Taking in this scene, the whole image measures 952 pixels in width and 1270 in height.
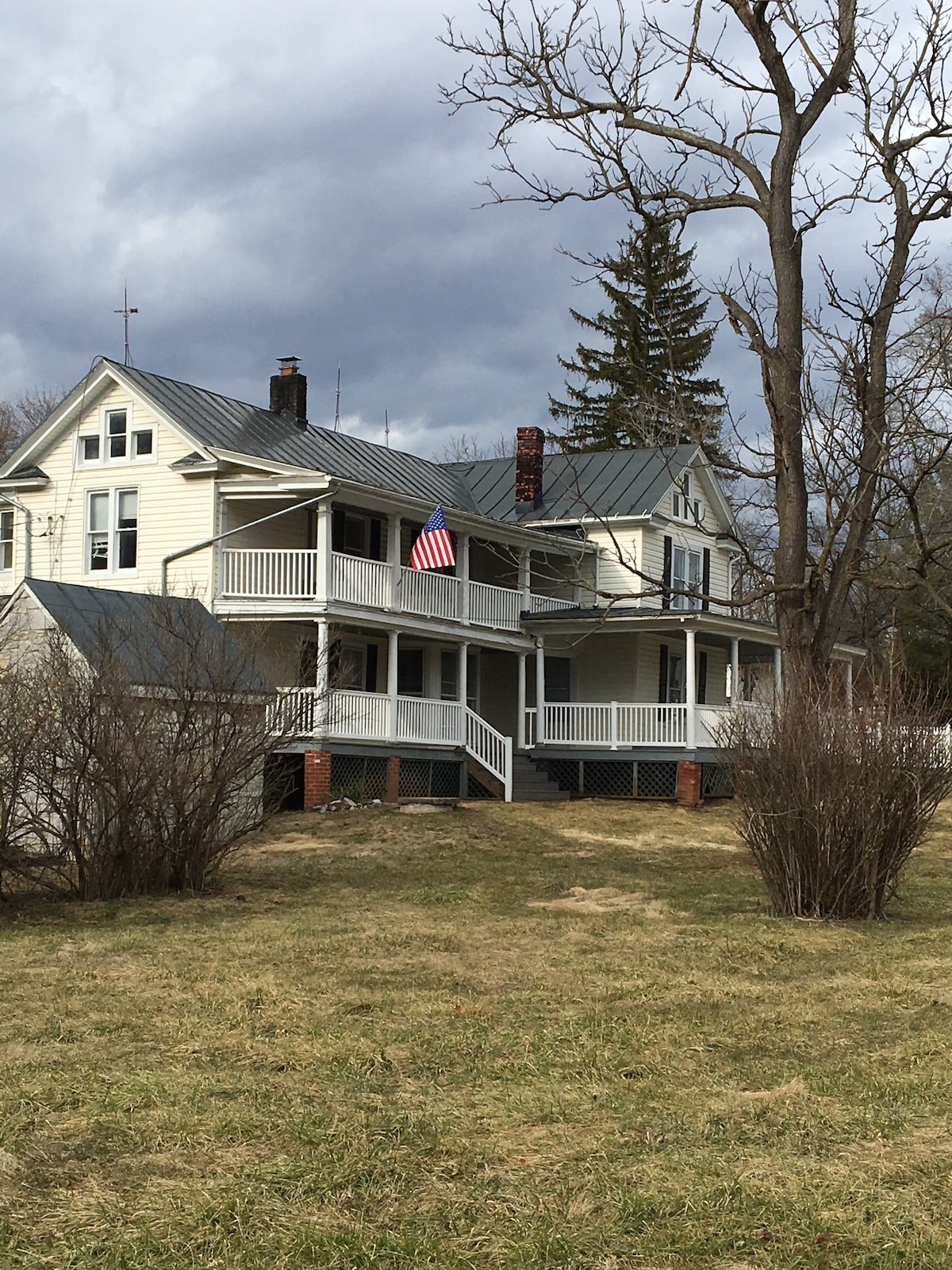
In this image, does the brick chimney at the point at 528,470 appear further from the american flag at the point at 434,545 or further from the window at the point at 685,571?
the american flag at the point at 434,545

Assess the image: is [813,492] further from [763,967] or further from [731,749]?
[763,967]

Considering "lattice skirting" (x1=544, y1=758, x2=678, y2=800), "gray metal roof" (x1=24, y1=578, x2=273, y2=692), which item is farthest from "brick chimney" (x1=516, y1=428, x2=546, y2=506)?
"gray metal roof" (x1=24, y1=578, x2=273, y2=692)

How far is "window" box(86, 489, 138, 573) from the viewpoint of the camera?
28.4m

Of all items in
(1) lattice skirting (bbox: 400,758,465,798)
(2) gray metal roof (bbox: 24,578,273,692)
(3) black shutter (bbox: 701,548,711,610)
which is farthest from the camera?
(3) black shutter (bbox: 701,548,711,610)

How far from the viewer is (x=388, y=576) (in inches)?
1075

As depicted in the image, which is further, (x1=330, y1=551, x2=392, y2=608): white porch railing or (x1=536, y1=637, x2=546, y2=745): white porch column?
(x1=536, y1=637, x2=546, y2=745): white porch column

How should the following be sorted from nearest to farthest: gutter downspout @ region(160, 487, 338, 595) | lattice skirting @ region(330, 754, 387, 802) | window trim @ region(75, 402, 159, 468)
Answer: gutter downspout @ region(160, 487, 338, 595), lattice skirting @ region(330, 754, 387, 802), window trim @ region(75, 402, 159, 468)

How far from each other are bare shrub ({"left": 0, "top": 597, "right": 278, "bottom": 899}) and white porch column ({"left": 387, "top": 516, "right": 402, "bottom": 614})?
1226 cm

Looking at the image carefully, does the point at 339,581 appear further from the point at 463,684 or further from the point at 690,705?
the point at 690,705

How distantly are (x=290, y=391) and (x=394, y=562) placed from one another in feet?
21.5

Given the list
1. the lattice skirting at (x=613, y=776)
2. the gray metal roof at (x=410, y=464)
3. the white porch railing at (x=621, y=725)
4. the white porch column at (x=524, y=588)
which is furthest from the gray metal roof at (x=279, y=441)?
the lattice skirting at (x=613, y=776)

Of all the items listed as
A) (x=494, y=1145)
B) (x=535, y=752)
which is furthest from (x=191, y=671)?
(x=535, y=752)

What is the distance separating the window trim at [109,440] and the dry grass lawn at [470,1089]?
1596 centimetres

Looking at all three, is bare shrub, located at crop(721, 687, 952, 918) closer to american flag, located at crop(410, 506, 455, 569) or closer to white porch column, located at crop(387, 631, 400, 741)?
white porch column, located at crop(387, 631, 400, 741)
